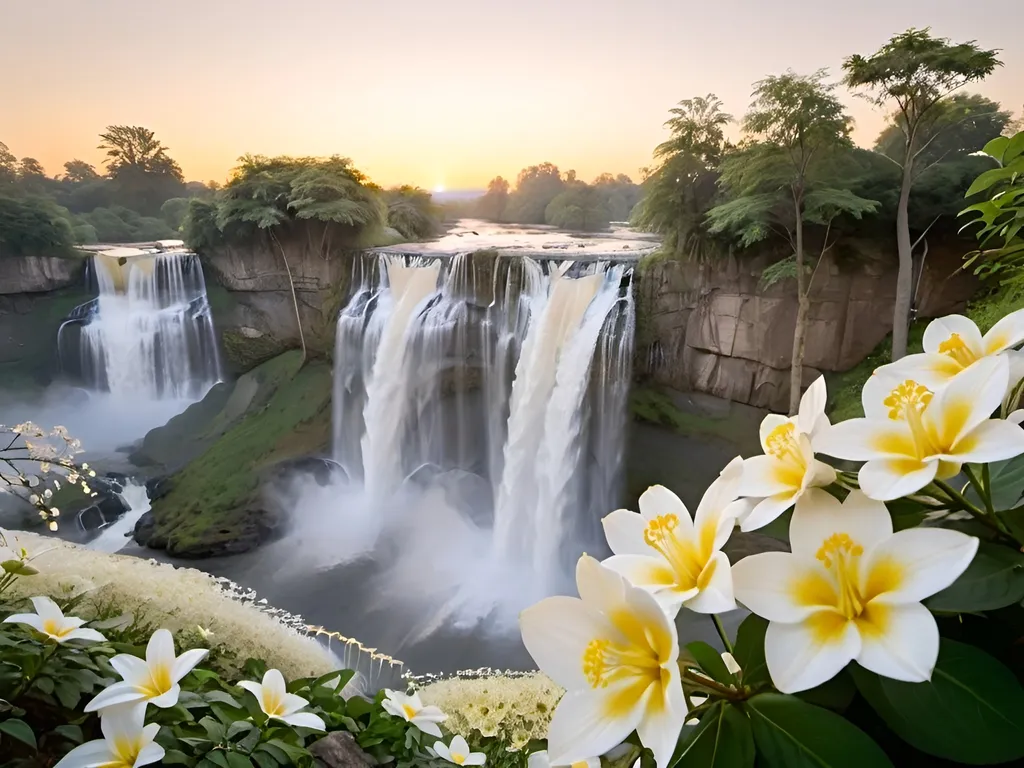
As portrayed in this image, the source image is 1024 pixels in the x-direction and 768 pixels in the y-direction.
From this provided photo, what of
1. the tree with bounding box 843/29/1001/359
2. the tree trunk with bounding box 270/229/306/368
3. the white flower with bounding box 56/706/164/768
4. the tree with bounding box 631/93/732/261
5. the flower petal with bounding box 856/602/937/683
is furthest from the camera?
the tree trunk with bounding box 270/229/306/368

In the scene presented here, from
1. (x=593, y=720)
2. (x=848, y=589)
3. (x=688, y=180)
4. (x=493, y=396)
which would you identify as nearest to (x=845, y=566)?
(x=848, y=589)

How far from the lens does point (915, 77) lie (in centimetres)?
302

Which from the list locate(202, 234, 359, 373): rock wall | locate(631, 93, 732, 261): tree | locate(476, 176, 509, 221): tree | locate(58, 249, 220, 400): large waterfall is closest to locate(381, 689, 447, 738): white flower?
locate(631, 93, 732, 261): tree

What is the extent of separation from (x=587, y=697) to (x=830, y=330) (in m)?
4.10

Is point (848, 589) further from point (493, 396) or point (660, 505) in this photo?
point (493, 396)

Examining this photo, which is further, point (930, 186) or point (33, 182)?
point (33, 182)

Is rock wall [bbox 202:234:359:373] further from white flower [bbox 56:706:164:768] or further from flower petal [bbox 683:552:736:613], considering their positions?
flower petal [bbox 683:552:736:613]

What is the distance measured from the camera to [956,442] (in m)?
0.21

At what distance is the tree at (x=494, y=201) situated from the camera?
509 centimetres

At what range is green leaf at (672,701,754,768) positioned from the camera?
0.19 m

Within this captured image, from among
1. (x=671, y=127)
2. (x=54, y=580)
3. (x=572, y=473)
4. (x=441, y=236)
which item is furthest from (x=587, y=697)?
(x=441, y=236)

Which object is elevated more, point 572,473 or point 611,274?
point 611,274

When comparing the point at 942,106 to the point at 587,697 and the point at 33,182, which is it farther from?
the point at 33,182

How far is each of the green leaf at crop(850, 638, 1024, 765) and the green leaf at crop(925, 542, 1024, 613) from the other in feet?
0.05
